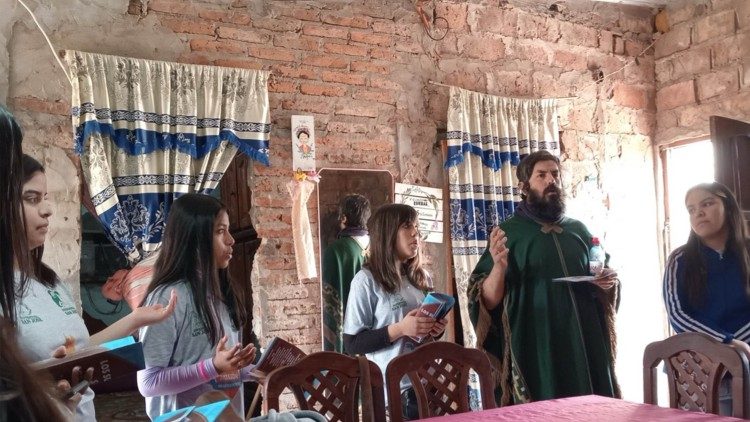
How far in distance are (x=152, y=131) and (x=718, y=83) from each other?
383 cm

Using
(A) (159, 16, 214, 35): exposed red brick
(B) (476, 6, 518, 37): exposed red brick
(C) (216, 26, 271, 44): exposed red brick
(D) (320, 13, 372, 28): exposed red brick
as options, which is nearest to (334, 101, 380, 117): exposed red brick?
(D) (320, 13, 372, 28): exposed red brick

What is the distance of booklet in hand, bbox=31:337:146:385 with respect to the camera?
1538 millimetres

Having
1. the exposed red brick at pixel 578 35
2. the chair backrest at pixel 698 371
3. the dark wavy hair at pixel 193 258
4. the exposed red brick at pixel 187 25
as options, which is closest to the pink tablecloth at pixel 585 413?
the chair backrest at pixel 698 371

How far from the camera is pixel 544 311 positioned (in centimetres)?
327

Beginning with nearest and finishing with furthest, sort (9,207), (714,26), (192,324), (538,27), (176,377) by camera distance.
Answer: (9,207)
(176,377)
(192,324)
(714,26)
(538,27)

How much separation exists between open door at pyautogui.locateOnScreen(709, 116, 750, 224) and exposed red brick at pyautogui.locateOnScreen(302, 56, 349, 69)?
7.32 feet

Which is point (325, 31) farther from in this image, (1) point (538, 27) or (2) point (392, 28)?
(1) point (538, 27)

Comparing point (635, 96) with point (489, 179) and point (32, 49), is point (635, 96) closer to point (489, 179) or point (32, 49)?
point (489, 179)

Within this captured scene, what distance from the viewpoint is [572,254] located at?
10.9 feet

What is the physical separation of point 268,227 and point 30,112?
1399 millimetres

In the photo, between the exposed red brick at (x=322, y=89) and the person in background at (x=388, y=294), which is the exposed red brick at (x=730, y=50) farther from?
the person in background at (x=388, y=294)

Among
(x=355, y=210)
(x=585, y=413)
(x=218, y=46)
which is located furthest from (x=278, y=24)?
(x=585, y=413)

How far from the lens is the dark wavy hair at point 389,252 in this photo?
2984 millimetres

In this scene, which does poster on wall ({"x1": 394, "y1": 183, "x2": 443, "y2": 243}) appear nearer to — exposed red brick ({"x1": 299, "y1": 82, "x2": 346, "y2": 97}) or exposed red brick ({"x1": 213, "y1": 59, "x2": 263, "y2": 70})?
exposed red brick ({"x1": 299, "y1": 82, "x2": 346, "y2": 97})
